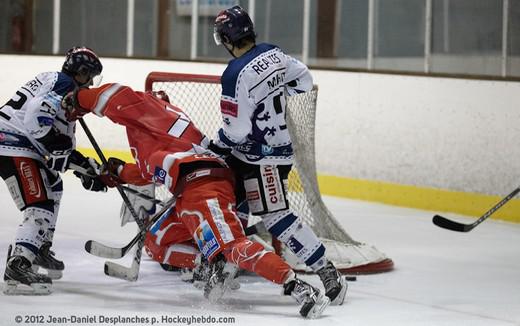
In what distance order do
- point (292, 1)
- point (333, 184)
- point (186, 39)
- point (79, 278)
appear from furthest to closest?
point (186, 39) → point (292, 1) → point (333, 184) → point (79, 278)

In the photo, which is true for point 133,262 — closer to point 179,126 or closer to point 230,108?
point 179,126

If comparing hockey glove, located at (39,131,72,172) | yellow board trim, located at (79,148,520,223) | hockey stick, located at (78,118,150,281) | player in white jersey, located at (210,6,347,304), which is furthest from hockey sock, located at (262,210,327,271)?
yellow board trim, located at (79,148,520,223)

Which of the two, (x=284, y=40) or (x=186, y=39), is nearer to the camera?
(x=284, y=40)

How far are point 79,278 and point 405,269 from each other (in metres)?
1.57

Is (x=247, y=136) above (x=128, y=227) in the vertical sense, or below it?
above

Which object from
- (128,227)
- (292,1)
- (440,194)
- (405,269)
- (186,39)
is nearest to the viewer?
(405,269)

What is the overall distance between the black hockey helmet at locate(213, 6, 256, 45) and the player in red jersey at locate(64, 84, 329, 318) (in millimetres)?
375

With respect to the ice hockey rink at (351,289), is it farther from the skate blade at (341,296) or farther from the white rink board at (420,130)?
the white rink board at (420,130)

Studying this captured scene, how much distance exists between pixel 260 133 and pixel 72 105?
73cm

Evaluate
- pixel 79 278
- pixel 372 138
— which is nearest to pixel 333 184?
pixel 372 138

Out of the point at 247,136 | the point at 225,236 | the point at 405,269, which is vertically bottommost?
the point at 405,269

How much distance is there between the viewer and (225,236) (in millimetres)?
4152

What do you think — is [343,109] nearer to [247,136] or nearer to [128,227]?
[128,227]

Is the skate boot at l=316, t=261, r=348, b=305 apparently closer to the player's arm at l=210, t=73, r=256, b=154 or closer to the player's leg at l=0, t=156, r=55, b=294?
the player's arm at l=210, t=73, r=256, b=154
